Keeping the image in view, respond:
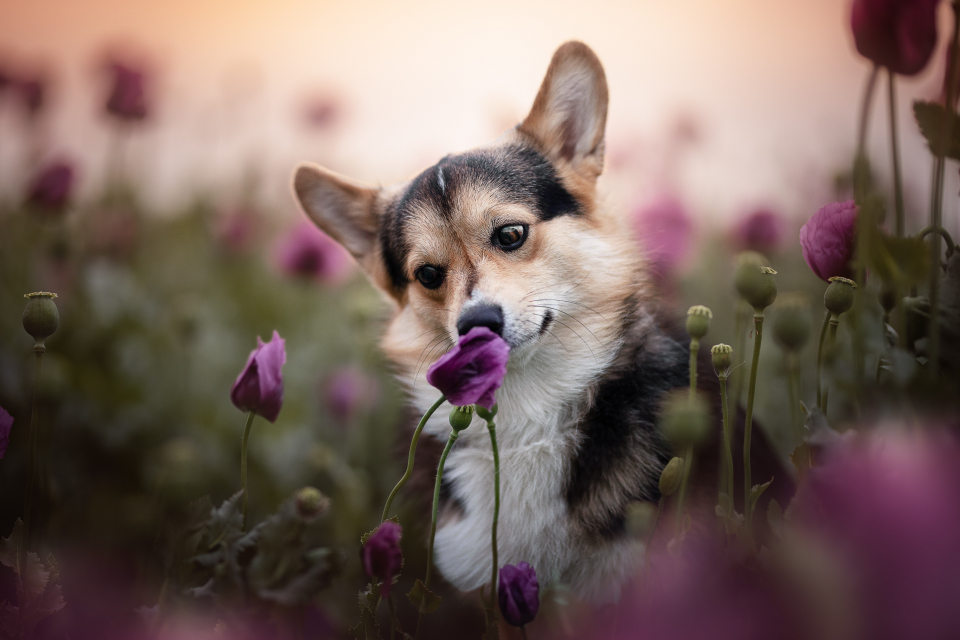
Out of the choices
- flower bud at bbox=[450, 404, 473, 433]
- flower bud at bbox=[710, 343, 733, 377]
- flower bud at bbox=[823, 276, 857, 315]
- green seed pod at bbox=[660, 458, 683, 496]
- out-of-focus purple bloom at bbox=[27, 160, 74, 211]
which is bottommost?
green seed pod at bbox=[660, 458, 683, 496]

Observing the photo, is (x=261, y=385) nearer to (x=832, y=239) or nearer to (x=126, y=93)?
(x=832, y=239)

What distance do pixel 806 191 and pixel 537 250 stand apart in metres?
1.79

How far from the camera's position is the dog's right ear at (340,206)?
187 centimetres

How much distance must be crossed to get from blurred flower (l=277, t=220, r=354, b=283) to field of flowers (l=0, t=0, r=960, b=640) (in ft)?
0.04

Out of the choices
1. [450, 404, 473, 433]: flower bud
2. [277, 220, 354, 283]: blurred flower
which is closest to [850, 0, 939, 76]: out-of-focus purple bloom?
[450, 404, 473, 433]: flower bud

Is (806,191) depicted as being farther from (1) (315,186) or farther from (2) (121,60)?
(2) (121,60)

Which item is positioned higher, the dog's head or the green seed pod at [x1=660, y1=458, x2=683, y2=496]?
the dog's head

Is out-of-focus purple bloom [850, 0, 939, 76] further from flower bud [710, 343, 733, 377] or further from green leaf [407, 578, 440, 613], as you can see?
green leaf [407, 578, 440, 613]

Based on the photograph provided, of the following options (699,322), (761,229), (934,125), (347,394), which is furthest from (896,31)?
(347,394)

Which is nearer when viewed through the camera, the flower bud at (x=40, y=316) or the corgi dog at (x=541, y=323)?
the flower bud at (x=40, y=316)

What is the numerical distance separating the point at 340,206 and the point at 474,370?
1299 mm

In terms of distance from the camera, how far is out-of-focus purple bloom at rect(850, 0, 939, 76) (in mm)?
785

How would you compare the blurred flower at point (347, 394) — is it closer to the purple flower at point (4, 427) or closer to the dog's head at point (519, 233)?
the dog's head at point (519, 233)

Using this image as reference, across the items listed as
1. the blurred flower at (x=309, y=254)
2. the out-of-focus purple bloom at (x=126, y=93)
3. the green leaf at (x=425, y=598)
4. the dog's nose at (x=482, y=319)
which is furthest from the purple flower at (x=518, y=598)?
the out-of-focus purple bloom at (x=126, y=93)
